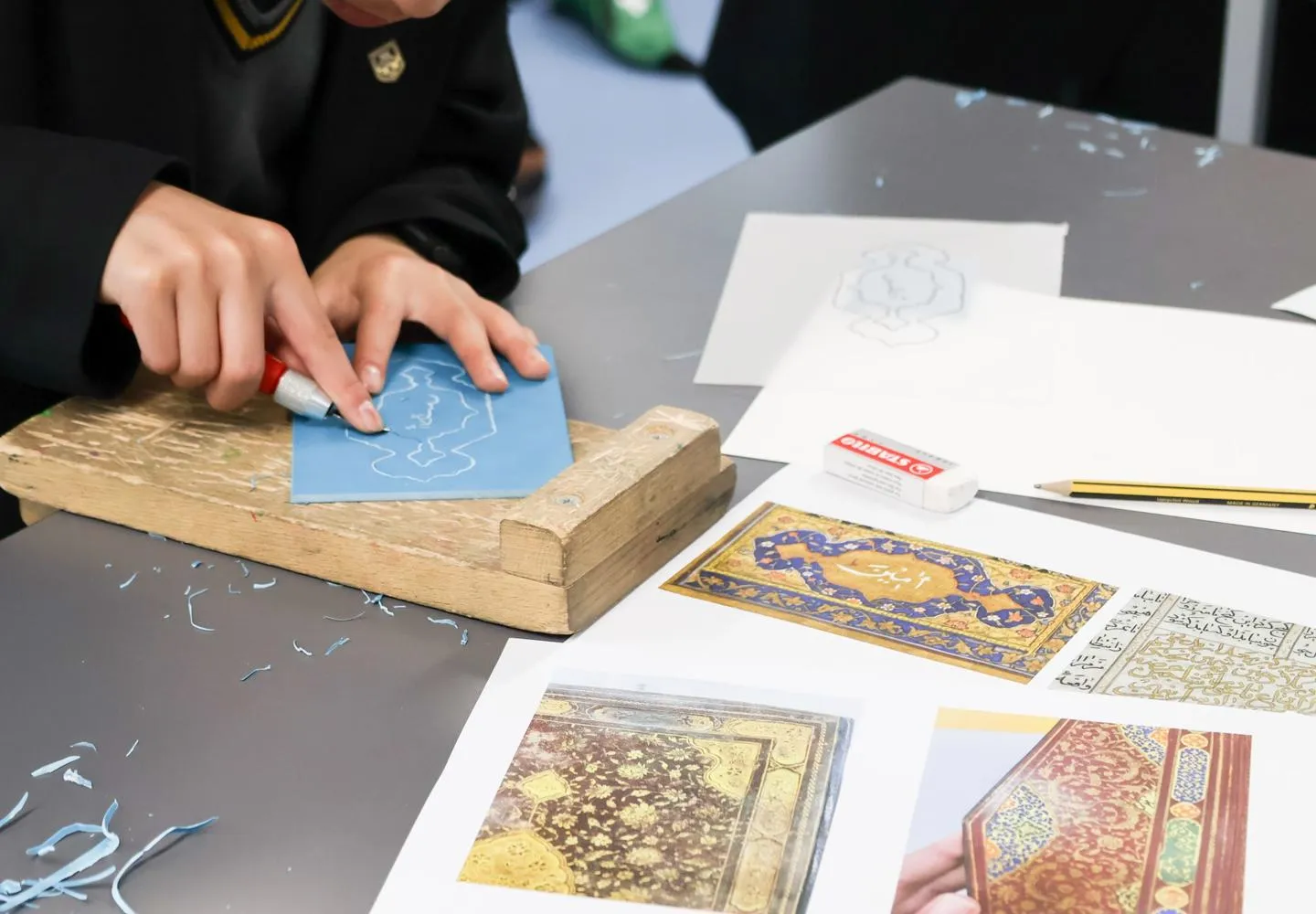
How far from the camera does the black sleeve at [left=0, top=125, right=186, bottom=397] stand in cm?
77

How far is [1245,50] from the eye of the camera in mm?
1794

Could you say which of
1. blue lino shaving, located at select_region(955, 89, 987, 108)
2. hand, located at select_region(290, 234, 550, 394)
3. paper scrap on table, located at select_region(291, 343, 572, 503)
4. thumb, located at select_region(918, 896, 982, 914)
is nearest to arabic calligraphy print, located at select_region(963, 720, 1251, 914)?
thumb, located at select_region(918, 896, 982, 914)

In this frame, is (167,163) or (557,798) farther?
(167,163)

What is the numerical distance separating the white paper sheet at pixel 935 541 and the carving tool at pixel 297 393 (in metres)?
0.20

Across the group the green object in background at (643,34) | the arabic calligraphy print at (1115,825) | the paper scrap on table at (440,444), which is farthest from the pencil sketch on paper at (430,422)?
the green object in background at (643,34)

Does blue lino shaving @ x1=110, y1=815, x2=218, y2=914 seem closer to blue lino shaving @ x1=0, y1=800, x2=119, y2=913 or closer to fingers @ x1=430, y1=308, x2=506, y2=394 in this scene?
blue lino shaving @ x1=0, y1=800, x2=119, y2=913

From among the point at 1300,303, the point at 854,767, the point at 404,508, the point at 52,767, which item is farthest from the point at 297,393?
the point at 1300,303

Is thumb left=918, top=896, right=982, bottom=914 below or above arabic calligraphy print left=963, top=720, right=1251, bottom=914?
below

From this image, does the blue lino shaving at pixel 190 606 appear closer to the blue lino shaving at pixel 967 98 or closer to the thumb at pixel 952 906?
the thumb at pixel 952 906

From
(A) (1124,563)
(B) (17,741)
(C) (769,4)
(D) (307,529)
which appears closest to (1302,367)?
(A) (1124,563)

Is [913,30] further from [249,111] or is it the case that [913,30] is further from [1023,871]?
[1023,871]

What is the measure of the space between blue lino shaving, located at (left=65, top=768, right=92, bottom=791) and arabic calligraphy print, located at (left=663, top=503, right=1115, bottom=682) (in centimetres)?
26

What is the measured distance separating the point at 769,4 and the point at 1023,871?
162cm

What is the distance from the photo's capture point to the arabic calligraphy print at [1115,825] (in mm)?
494
